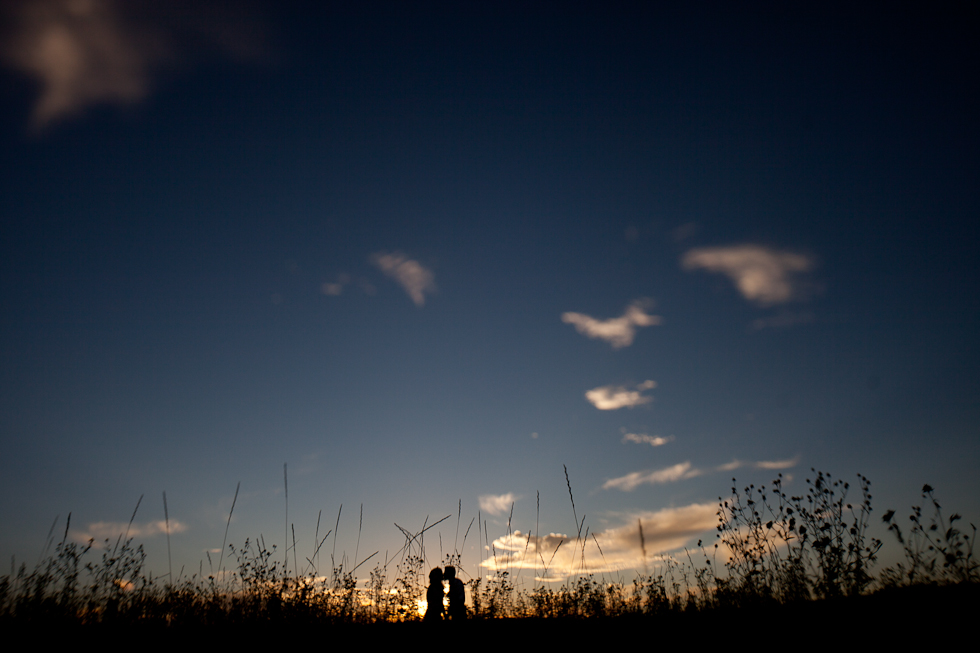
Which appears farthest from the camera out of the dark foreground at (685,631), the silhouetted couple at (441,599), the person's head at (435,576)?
the person's head at (435,576)

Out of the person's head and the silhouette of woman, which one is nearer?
the silhouette of woman

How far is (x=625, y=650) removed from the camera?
11.0 ft

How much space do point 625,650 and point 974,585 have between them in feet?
Result: 12.7

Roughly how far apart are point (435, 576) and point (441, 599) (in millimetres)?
306

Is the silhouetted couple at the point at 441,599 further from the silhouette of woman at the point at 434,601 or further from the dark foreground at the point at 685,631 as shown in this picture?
the dark foreground at the point at 685,631

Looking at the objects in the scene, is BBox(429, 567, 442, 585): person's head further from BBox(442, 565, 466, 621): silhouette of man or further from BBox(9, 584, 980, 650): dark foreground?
BBox(9, 584, 980, 650): dark foreground

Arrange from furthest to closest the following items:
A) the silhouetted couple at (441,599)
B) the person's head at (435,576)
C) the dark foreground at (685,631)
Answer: the person's head at (435,576)
the silhouetted couple at (441,599)
the dark foreground at (685,631)

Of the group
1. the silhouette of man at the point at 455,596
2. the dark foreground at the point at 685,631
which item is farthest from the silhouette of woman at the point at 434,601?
the dark foreground at the point at 685,631

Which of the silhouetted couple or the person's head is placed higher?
the person's head

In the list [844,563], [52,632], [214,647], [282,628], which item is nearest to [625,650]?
[282,628]

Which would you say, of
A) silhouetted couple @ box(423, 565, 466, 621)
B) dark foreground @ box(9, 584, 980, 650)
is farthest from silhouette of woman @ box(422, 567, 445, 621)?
dark foreground @ box(9, 584, 980, 650)

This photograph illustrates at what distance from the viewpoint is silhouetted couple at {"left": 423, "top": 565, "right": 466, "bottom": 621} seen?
5.51m

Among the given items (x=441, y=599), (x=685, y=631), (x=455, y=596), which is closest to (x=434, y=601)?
(x=441, y=599)

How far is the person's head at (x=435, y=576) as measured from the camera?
227 inches
